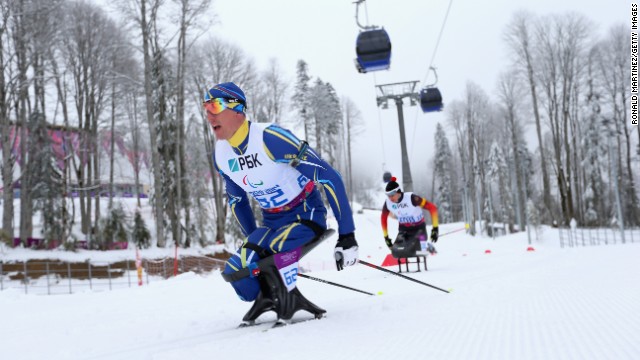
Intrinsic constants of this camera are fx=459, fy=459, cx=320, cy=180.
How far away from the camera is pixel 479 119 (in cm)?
4272

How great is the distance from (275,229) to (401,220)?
661 cm

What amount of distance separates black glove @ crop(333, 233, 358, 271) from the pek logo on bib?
0.37 meters

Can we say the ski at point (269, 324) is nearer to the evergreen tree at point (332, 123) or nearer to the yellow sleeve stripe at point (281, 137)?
the yellow sleeve stripe at point (281, 137)

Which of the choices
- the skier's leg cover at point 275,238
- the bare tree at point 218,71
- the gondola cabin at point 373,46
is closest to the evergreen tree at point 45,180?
the bare tree at point 218,71

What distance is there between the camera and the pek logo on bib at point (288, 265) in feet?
11.7

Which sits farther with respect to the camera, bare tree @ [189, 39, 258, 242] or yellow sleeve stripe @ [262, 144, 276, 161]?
bare tree @ [189, 39, 258, 242]

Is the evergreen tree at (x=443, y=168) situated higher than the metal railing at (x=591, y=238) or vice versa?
the evergreen tree at (x=443, y=168)

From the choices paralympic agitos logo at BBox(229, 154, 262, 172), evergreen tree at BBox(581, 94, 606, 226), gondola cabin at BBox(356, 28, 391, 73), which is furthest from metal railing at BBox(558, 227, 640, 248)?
paralympic agitos logo at BBox(229, 154, 262, 172)

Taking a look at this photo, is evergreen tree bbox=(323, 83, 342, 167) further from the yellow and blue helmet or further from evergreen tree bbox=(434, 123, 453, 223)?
the yellow and blue helmet

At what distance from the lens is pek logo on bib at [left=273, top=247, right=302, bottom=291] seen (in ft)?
11.7

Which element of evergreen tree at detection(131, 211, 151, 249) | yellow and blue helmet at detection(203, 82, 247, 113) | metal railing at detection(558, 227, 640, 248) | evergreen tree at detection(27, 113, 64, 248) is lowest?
metal railing at detection(558, 227, 640, 248)

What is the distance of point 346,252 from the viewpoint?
132 inches

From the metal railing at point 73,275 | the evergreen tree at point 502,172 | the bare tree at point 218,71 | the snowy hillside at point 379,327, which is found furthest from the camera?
Answer: the evergreen tree at point 502,172

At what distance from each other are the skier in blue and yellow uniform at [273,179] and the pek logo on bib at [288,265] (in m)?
0.05
